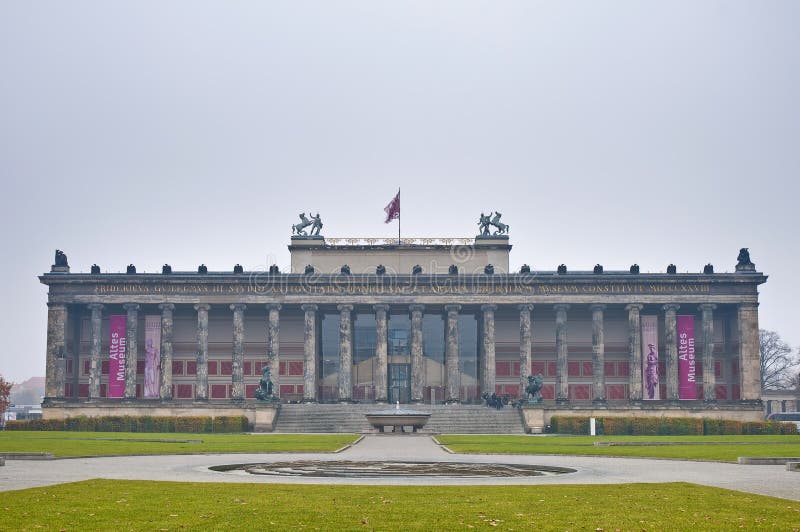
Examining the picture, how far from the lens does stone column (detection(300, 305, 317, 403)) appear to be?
98.9m

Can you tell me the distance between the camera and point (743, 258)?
329 feet

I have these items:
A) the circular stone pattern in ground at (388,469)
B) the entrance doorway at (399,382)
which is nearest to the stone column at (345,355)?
the entrance doorway at (399,382)

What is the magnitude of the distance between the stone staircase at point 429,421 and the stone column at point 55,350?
910 inches

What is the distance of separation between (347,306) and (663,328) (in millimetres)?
32419

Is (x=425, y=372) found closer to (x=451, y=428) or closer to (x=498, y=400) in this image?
(x=498, y=400)

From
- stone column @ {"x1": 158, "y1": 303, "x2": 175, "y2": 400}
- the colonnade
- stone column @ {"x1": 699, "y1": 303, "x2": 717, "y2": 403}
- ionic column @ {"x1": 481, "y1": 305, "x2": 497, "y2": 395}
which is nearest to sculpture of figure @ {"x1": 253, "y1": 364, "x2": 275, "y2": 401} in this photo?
the colonnade

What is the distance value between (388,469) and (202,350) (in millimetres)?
66609

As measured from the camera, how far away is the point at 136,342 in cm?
10031

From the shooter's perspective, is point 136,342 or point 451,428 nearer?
point 451,428

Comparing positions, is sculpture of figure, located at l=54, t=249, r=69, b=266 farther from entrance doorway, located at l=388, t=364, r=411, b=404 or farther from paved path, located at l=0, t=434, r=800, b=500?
paved path, located at l=0, t=434, r=800, b=500

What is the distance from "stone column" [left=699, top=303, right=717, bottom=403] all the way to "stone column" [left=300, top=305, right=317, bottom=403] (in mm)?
37920

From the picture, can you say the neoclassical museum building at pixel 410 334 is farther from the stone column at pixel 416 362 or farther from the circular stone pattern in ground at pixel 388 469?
the circular stone pattern in ground at pixel 388 469

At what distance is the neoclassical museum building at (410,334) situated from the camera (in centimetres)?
9806

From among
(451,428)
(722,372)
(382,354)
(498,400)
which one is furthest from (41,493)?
(722,372)
